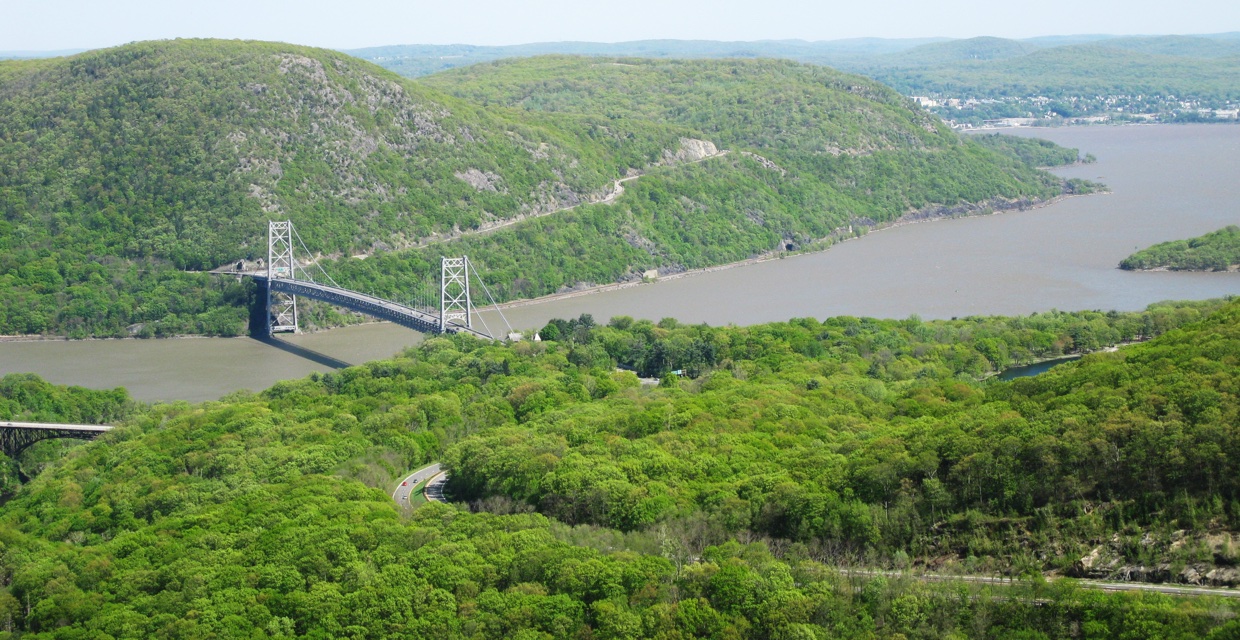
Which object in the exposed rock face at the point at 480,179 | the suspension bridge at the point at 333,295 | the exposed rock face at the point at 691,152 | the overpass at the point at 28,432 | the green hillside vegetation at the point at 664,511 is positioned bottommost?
A: the overpass at the point at 28,432

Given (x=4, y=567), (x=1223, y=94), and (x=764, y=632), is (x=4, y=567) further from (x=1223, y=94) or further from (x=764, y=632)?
(x=1223, y=94)

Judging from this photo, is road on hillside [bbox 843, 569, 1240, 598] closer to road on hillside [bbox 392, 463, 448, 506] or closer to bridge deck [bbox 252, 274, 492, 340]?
road on hillside [bbox 392, 463, 448, 506]

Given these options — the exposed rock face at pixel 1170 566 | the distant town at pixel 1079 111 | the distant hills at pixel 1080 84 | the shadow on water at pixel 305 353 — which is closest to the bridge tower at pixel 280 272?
the shadow on water at pixel 305 353

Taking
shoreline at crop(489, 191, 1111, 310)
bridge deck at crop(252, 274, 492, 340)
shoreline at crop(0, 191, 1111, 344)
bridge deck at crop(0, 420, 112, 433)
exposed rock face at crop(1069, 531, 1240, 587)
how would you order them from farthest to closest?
shoreline at crop(489, 191, 1111, 310) → shoreline at crop(0, 191, 1111, 344) → bridge deck at crop(252, 274, 492, 340) → bridge deck at crop(0, 420, 112, 433) → exposed rock face at crop(1069, 531, 1240, 587)

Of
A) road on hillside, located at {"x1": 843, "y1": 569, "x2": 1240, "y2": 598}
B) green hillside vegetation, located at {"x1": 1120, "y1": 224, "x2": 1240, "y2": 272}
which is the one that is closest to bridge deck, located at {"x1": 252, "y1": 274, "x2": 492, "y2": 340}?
road on hillside, located at {"x1": 843, "y1": 569, "x2": 1240, "y2": 598}

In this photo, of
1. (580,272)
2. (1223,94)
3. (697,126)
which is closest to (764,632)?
(580,272)

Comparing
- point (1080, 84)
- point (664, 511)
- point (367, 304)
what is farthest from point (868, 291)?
point (1080, 84)

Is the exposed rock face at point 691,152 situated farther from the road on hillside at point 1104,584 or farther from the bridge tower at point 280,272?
the road on hillside at point 1104,584

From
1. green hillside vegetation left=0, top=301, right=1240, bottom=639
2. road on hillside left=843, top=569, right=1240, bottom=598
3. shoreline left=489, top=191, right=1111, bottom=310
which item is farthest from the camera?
shoreline left=489, top=191, right=1111, bottom=310
